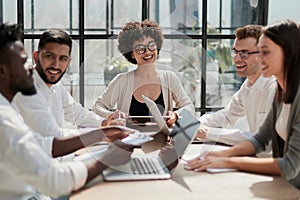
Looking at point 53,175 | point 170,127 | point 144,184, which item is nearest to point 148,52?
point 170,127

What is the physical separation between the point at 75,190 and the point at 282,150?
0.87 metres

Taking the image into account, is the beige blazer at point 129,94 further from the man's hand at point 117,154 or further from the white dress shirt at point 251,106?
the man's hand at point 117,154

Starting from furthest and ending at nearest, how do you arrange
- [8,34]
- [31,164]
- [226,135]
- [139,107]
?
[139,107], [226,135], [8,34], [31,164]

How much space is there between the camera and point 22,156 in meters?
1.43

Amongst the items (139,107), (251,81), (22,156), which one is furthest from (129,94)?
(22,156)

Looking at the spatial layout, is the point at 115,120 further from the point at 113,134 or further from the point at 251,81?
the point at 251,81

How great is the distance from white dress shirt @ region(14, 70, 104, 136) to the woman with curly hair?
178 mm

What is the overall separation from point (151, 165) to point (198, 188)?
0.89 feet

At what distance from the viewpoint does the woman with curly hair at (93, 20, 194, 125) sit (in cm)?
289

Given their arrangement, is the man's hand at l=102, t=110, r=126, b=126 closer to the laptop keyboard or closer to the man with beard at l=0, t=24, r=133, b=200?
the laptop keyboard

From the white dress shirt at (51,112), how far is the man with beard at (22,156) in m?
0.20

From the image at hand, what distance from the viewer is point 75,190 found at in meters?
1.51

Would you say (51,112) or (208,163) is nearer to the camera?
(208,163)

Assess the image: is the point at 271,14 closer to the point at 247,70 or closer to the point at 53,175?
the point at 247,70
